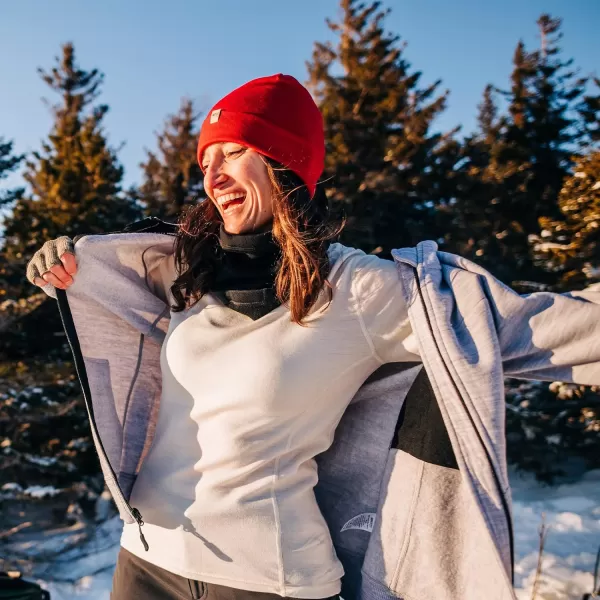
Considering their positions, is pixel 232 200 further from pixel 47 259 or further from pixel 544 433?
pixel 544 433

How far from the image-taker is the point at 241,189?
1747mm

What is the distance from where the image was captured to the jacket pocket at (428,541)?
1.47m

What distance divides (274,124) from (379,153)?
11.1 metres

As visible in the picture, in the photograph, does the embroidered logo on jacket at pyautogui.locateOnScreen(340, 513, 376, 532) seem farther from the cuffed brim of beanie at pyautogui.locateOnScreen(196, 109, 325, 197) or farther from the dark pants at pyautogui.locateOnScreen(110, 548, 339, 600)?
the cuffed brim of beanie at pyautogui.locateOnScreen(196, 109, 325, 197)

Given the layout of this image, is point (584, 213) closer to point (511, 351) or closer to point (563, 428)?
point (563, 428)

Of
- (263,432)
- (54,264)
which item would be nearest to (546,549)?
(263,432)

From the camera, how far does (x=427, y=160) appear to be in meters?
13.0

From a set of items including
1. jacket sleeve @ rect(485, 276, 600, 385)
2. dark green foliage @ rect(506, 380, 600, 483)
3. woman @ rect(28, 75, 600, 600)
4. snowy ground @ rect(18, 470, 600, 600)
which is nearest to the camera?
jacket sleeve @ rect(485, 276, 600, 385)

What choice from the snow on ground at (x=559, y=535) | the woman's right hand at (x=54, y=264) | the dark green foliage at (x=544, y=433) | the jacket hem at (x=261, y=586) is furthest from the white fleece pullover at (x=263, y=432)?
the dark green foliage at (x=544, y=433)

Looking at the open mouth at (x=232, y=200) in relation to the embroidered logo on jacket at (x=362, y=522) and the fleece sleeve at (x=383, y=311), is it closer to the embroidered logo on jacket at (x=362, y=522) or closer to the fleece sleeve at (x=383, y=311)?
the fleece sleeve at (x=383, y=311)

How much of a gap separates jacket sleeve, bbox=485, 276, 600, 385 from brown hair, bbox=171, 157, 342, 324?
524 mm

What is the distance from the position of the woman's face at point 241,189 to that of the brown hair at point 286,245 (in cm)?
4

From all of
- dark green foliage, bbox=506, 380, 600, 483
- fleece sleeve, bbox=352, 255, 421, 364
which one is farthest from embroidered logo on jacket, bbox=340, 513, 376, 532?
dark green foliage, bbox=506, 380, 600, 483

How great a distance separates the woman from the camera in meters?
1.45
